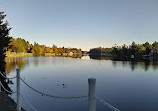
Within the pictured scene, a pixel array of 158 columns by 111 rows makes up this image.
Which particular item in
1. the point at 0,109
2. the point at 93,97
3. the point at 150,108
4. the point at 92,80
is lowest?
the point at 150,108

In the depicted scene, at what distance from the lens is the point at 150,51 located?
12512cm

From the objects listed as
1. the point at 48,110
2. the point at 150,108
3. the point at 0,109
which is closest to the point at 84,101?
the point at 48,110

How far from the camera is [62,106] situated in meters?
13.4

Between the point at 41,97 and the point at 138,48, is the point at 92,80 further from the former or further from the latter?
the point at 138,48

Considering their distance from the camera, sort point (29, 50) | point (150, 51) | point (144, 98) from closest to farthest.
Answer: point (144, 98) < point (150, 51) < point (29, 50)

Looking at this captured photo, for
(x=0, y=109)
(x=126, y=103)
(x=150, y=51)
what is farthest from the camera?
(x=150, y=51)

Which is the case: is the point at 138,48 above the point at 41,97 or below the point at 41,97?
above

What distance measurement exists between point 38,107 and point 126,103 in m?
9.17

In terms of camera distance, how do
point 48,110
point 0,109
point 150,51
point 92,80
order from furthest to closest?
point 150,51 → point 48,110 → point 0,109 → point 92,80

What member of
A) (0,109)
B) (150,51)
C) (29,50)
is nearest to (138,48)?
(150,51)

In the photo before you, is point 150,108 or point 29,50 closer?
point 150,108

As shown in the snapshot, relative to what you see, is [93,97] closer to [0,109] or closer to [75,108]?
[0,109]

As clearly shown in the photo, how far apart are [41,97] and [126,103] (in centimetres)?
949

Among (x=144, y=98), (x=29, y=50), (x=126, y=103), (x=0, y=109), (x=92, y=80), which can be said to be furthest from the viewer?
(x=29, y=50)
